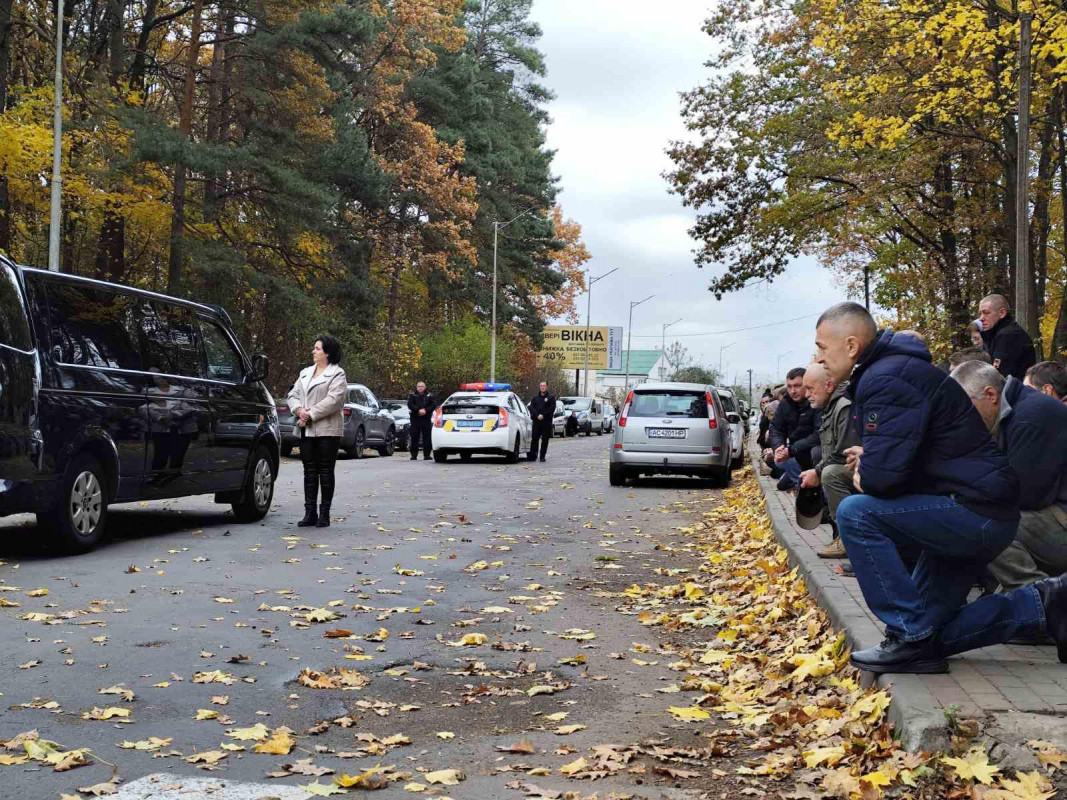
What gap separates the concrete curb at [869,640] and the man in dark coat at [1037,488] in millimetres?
779

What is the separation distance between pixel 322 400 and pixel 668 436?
9221 mm

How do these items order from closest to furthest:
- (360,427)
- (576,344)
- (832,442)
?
(832,442) → (360,427) → (576,344)

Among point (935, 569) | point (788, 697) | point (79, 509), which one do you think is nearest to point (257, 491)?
point (79, 509)

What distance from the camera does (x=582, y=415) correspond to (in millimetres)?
58875

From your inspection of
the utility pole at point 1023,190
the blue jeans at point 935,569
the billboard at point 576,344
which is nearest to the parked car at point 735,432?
the utility pole at point 1023,190

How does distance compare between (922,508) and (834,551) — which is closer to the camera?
(922,508)

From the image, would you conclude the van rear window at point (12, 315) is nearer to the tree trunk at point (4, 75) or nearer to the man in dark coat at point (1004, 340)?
the man in dark coat at point (1004, 340)

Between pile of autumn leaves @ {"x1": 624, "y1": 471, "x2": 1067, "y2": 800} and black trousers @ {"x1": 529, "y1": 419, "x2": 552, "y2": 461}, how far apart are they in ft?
60.8

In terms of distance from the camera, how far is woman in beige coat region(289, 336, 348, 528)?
12.6m

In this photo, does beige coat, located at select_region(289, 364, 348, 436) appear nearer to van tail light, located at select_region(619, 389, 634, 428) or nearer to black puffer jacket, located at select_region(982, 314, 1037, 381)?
black puffer jacket, located at select_region(982, 314, 1037, 381)

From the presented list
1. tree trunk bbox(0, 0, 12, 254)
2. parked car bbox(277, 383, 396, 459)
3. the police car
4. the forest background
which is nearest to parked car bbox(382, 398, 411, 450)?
parked car bbox(277, 383, 396, 459)

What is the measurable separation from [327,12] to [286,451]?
11.7 meters

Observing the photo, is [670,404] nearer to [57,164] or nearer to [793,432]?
[793,432]

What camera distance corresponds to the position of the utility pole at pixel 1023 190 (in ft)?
61.3
